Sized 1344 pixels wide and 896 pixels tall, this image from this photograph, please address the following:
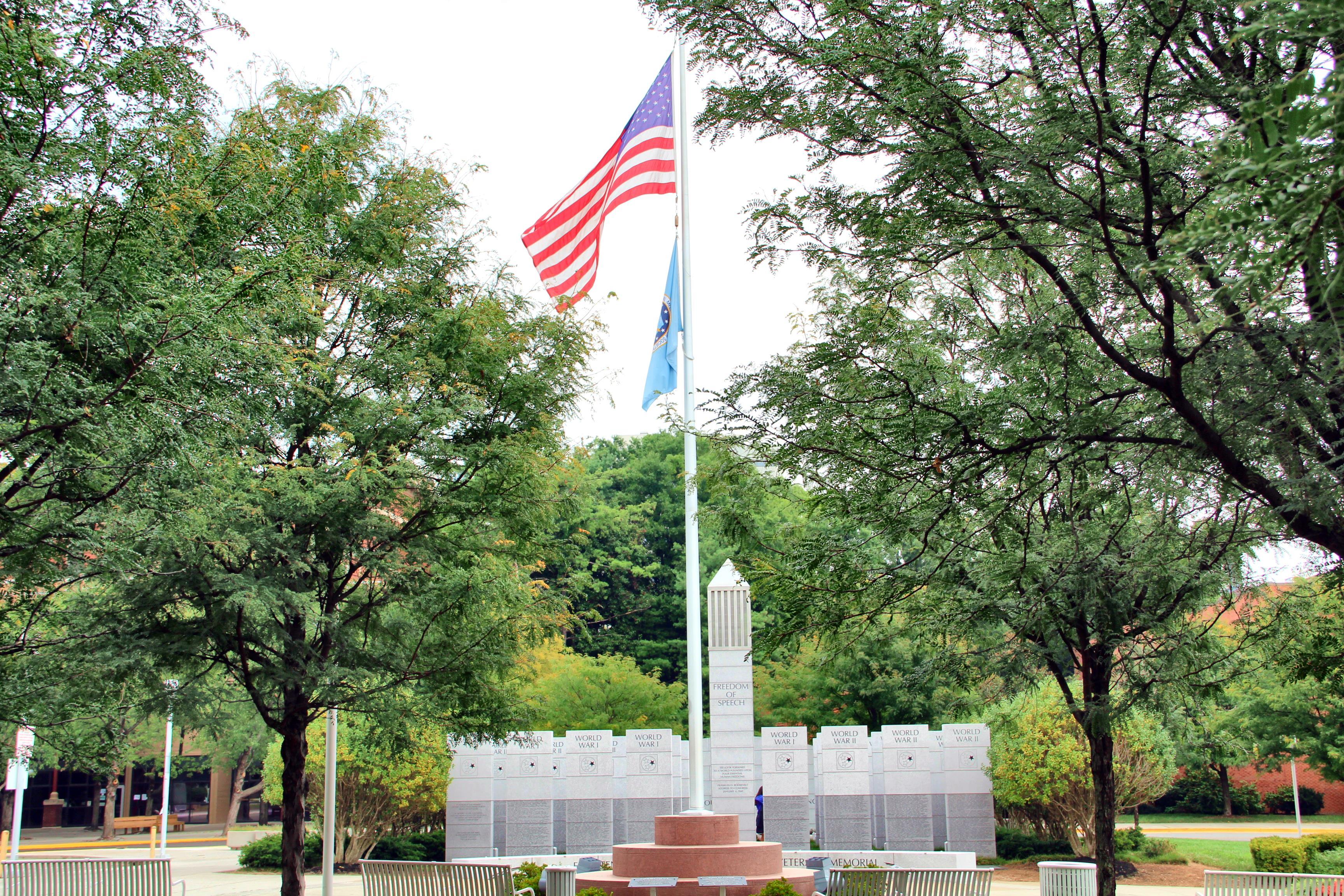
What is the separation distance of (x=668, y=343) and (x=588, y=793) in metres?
11.8

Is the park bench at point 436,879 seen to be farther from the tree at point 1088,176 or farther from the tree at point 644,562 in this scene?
the tree at point 644,562

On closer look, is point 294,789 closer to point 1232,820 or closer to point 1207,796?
point 1232,820

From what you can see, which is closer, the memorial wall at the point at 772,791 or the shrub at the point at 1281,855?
the shrub at the point at 1281,855

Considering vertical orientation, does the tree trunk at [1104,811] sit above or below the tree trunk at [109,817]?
above

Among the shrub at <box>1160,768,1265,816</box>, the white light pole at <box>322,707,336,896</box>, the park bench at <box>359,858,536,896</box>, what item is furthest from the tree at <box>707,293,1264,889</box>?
the shrub at <box>1160,768,1265,816</box>

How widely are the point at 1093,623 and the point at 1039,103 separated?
239 inches

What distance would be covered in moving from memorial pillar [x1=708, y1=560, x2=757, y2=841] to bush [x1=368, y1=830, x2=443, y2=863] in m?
6.52

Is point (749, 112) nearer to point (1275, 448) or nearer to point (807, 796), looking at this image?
point (1275, 448)

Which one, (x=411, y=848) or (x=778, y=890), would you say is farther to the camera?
(x=411, y=848)

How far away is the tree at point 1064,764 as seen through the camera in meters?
20.4

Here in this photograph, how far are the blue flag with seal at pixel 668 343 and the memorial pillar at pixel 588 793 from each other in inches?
405

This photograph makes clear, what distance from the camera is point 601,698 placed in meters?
26.1

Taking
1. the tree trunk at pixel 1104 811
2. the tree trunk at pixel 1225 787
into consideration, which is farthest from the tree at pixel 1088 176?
the tree trunk at pixel 1225 787

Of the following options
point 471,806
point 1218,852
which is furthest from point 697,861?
point 1218,852
